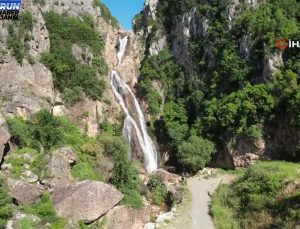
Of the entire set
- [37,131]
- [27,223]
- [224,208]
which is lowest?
[27,223]

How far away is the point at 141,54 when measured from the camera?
49.7 metres

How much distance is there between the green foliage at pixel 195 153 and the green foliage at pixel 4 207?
55.1 feet

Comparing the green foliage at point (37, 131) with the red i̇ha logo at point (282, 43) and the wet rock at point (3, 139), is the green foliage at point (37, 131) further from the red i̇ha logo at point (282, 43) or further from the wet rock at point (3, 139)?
the red i̇ha logo at point (282, 43)

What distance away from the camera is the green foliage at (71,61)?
3672 centimetres

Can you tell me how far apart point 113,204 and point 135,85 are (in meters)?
21.5

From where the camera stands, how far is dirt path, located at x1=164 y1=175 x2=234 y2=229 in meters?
24.2

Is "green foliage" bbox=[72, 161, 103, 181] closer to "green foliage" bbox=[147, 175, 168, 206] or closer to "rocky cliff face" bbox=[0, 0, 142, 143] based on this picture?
"green foliage" bbox=[147, 175, 168, 206]

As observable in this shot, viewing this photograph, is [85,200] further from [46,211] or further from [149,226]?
[149,226]

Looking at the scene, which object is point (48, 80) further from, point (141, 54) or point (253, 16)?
point (253, 16)

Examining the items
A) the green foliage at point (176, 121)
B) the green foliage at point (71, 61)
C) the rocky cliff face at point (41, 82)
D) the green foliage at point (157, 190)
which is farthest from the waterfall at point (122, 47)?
the green foliage at point (157, 190)

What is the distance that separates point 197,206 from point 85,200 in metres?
7.86

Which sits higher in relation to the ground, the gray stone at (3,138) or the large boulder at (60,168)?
the gray stone at (3,138)

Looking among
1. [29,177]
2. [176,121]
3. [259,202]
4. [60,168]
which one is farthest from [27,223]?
[176,121]

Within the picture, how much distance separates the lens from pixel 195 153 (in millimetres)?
35219
